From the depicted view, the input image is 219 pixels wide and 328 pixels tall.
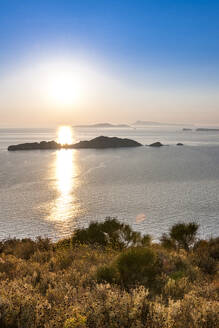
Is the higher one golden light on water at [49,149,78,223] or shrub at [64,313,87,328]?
shrub at [64,313,87,328]

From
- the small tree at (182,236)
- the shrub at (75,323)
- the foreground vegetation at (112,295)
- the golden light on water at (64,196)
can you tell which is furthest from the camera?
the golden light on water at (64,196)

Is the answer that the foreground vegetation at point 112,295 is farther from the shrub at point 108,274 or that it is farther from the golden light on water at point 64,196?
the golden light on water at point 64,196

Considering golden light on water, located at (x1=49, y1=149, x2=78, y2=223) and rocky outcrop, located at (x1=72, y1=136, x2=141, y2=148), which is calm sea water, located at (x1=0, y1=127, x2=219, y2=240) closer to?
golden light on water, located at (x1=49, y1=149, x2=78, y2=223)

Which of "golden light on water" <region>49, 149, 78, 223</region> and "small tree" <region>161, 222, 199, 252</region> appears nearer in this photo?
"small tree" <region>161, 222, 199, 252</region>

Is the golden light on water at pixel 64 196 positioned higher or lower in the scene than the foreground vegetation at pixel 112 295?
lower

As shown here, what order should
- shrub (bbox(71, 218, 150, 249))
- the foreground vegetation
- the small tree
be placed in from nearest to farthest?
the foreground vegetation
shrub (bbox(71, 218, 150, 249))
the small tree

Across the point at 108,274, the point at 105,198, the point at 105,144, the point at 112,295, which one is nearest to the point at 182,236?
the point at 108,274

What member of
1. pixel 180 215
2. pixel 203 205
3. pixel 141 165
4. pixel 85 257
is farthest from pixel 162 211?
pixel 141 165

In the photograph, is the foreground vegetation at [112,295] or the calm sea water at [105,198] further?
the calm sea water at [105,198]

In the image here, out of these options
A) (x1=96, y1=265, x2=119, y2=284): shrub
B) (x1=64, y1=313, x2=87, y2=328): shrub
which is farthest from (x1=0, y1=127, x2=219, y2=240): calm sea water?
(x1=64, y1=313, x2=87, y2=328): shrub

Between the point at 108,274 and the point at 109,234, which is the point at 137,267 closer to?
the point at 108,274

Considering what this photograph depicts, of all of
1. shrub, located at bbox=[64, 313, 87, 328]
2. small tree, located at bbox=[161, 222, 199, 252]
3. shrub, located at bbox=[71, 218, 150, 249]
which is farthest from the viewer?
small tree, located at bbox=[161, 222, 199, 252]

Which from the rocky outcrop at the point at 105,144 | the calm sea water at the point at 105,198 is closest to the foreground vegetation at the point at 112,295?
the calm sea water at the point at 105,198

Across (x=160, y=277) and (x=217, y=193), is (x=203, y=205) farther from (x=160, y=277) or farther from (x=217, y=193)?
(x=160, y=277)
